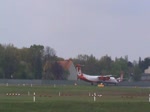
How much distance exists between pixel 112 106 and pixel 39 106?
5.86 meters

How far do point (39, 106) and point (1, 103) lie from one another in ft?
9.34

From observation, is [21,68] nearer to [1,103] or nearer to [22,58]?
[22,58]

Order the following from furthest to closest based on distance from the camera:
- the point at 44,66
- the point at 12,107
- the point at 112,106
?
the point at 44,66
the point at 112,106
the point at 12,107

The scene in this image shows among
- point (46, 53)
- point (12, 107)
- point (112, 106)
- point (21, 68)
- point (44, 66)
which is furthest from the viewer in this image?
point (46, 53)

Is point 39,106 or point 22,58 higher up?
point 22,58

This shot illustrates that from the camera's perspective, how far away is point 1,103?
39.8 m

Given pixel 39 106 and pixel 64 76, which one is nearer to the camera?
→ pixel 39 106

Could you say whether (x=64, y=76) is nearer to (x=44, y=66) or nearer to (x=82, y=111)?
(x=44, y=66)

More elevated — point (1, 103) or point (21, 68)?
point (21, 68)

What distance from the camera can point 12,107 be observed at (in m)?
39.0

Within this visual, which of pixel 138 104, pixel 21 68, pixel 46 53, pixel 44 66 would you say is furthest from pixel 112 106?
pixel 46 53

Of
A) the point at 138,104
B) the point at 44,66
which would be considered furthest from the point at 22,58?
the point at 138,104

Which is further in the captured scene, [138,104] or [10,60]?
[10,60]

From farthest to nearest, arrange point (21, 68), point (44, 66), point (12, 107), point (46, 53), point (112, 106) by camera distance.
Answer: point (46, 53), point (44, 66), point (21, 68), point (112, 106), point (12, 107)
